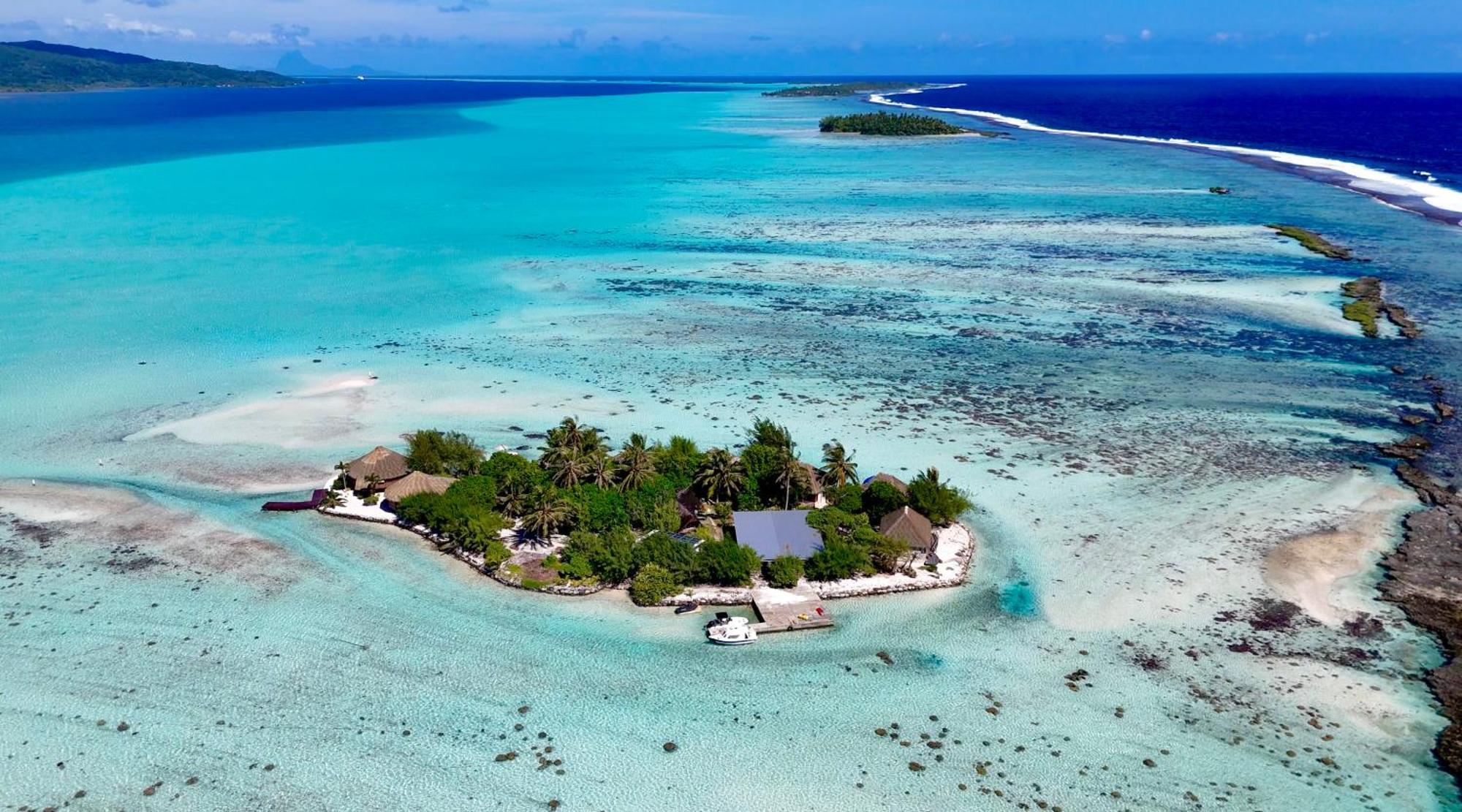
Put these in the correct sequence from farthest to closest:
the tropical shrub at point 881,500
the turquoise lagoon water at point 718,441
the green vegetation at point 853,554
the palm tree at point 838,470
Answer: the palm tree at point 838,470, the tropical shrub at point 881,500, the green vegetation at point 853,554, the turquoise lagoon water at point 718,441

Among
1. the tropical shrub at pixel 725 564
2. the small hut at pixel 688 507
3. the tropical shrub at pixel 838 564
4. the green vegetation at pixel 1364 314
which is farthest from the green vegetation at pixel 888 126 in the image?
the tropical shrub at pixel 725 564

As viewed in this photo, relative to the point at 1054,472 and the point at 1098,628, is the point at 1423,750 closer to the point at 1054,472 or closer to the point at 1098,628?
the point at 1098,628

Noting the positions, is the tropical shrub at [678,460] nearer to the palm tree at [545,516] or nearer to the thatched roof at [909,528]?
the palm tree at [545,516]

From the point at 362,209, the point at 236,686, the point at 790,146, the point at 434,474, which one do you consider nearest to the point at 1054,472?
the point at 434,474

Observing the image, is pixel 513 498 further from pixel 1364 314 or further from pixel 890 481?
pixel 1364 314

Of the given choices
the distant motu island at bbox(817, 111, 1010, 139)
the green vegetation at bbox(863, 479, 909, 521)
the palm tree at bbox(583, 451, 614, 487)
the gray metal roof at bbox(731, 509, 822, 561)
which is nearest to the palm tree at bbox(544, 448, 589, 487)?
the palm tree at bbox(583, 451, 614, 487)
